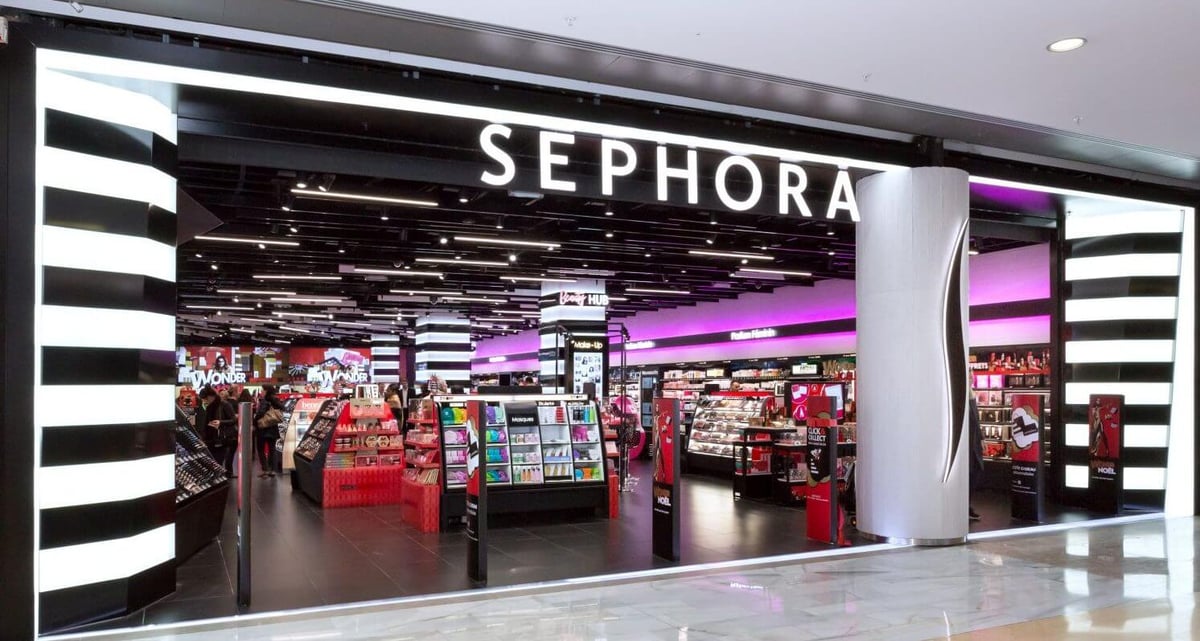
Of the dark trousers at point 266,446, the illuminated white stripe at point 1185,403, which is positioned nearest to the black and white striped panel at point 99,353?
the dark trousers at point 266,446

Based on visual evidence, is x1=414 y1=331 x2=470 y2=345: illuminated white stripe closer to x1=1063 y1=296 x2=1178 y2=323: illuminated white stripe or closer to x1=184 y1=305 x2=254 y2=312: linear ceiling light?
x1=184 y1=305 x2=254 y2=312: linear ceiling light

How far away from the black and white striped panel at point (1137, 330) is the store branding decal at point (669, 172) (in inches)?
178

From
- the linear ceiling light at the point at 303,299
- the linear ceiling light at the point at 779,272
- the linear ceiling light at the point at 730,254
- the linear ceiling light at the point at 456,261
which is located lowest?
the linear ceiling light at the point at 303,299

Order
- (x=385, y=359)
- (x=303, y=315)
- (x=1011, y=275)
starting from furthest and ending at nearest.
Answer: (x=385, y=359) < (x=303, y=315) < (x=1011, y=275)

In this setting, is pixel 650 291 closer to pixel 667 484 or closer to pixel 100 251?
pixel 667 484

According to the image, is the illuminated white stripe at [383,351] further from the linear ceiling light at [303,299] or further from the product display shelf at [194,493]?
the product display shelf at [194,493]

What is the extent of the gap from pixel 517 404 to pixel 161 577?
13.6 feet

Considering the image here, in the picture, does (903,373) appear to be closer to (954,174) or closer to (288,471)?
(954,174)

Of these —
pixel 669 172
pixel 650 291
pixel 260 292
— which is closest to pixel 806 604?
pixel 669 172

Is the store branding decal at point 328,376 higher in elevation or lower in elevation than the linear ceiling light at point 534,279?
lower

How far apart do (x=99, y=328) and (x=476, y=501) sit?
286cm

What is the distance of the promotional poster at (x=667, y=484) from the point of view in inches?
275

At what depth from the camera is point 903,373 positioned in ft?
24.6

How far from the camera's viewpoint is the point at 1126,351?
32.5ft
